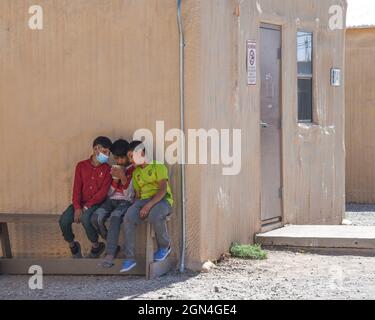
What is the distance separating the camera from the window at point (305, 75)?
10879 millimetres

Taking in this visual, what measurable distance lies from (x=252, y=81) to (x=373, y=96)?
5769mm

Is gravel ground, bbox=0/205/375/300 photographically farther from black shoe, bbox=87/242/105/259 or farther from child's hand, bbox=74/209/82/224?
child's hand, bbox=74/209/82/224

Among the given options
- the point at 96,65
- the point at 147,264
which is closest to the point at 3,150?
the point at 96,65

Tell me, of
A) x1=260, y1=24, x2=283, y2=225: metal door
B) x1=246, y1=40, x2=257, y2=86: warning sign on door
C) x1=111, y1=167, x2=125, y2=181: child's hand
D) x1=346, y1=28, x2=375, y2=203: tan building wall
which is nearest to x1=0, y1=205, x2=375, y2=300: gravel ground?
x1=111, y1=167, x2=125, y2=181: child's hand

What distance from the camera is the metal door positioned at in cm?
992

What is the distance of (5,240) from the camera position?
8.69 meters

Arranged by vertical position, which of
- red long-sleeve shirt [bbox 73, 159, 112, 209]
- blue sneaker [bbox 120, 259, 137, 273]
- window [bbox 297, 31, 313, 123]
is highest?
window [bbox 297, 31, 313, 123]

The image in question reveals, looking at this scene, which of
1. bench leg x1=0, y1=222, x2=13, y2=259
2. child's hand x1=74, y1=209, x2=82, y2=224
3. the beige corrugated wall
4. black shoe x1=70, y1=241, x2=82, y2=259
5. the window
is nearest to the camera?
child's hand x1=74, y1=209, x2=82, y2=224

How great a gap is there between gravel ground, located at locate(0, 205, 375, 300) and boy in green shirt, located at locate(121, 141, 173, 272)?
0.29 metres

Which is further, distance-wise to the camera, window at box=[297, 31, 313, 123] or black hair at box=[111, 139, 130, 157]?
window at box=[297, 31, 313, 123]

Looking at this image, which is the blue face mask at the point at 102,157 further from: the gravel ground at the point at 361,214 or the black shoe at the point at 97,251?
the gravel ground at the point at 361,214

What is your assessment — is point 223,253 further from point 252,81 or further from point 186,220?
point 252,81

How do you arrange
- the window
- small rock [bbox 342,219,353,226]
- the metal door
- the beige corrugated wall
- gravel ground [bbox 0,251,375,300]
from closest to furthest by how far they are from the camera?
gravel ground [bbox 0,251,375,300], the beige corrugated wall, the metal door, the window, small rock [bbox 342,219,353,226]

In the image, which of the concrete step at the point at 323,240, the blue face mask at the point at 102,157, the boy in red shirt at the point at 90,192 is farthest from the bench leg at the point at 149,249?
the concrete step at the point at 323,240
